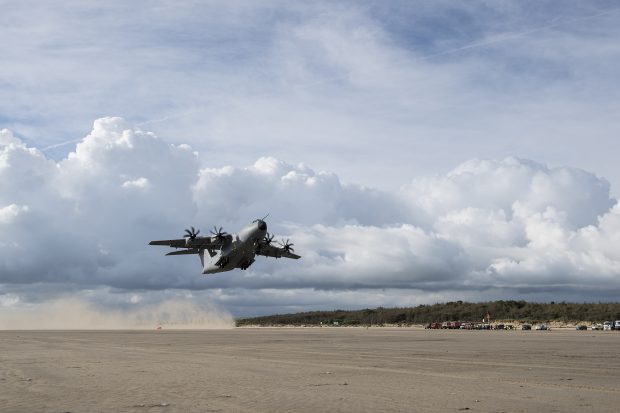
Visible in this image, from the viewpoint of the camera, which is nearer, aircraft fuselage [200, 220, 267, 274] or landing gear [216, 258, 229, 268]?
aircraft fuselage [200, 220, 267, 274]

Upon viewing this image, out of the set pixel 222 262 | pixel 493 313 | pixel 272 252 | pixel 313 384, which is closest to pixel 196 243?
pixel 222 262

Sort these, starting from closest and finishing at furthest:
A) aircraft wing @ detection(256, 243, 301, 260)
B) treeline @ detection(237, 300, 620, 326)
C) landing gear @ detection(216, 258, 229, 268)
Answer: landing gear @ detection(216, 258, 229, 268) → aircraft wing @ detection(256, 243, 301, 260) → treeline @ detection(237, 300, 620, 326)

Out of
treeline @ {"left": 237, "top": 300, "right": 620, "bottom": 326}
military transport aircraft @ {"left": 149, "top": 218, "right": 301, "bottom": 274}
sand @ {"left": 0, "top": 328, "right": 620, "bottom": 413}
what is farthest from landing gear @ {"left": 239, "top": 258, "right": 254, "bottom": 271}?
treeline @ {"left": 237, "top": 300, "right": 620, "bottom": 326}

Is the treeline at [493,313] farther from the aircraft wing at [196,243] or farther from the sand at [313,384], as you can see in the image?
the sand at [313,384]

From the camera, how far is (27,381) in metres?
23.5

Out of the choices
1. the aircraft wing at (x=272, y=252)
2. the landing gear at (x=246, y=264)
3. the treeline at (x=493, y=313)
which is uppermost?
the aircraft wing at (x=272, y=252)

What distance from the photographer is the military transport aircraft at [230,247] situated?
246ft

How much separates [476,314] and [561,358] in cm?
12756

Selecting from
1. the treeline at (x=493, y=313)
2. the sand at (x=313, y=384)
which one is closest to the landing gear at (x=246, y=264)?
the sand at (x=313, y=384)

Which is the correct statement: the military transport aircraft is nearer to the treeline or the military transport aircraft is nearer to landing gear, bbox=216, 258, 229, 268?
landing gear, bbox=216, 258, 229, 268

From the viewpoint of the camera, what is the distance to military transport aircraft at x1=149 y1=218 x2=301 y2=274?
75125mm

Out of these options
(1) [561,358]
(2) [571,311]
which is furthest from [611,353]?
(2) [571,311]

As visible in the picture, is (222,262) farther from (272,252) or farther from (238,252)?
(272,252)

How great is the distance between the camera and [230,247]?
265ft
